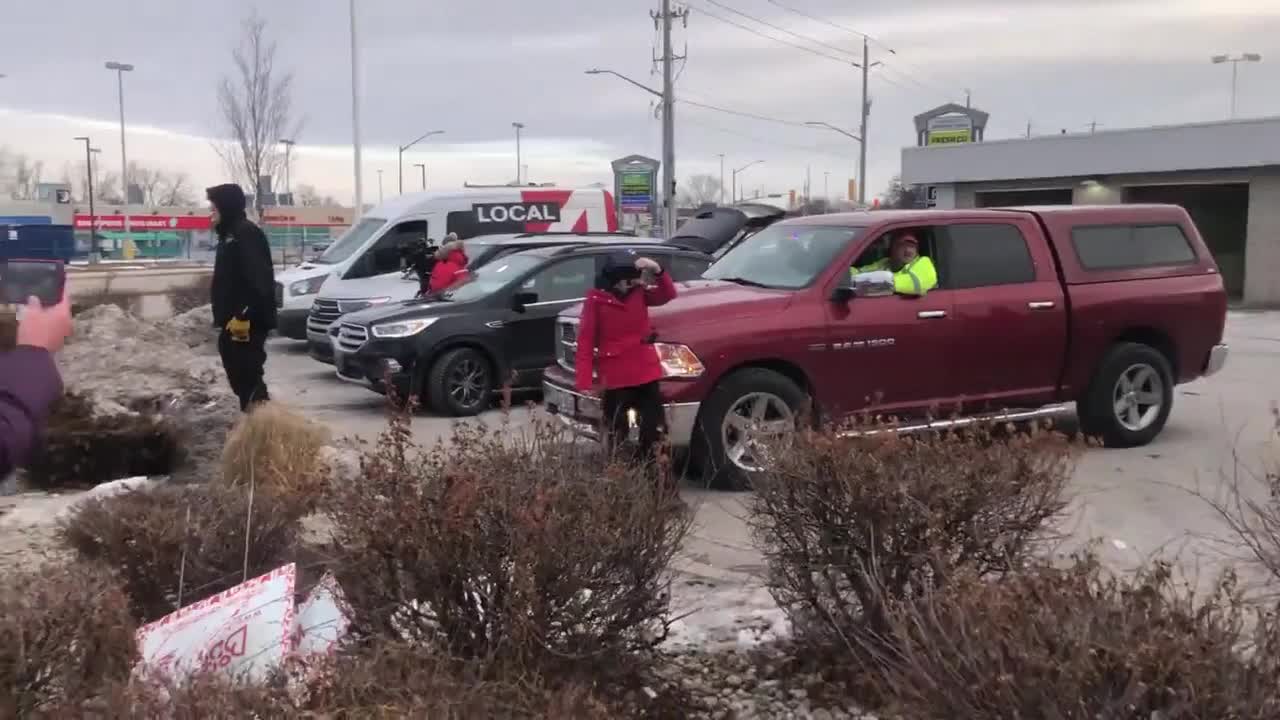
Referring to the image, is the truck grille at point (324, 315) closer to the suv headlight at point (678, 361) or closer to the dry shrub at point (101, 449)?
the dry shrub at point (101, 449)

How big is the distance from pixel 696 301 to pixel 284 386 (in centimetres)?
747

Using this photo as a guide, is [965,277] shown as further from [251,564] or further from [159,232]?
[159,232]

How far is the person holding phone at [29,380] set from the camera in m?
2.29

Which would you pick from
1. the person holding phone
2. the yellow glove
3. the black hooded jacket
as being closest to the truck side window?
the black hooded jacket

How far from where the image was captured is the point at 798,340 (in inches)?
303

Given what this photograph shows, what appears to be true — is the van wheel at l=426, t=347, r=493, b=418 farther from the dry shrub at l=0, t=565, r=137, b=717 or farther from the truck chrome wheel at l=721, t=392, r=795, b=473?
the dry shrub at l=0, t=565, r=137, b=717

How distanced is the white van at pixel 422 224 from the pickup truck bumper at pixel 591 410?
8.57m

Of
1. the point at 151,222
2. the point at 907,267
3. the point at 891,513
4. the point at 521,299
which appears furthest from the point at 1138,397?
the point at 151,222

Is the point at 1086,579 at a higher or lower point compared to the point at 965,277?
lower

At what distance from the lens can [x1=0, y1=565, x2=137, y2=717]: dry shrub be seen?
269 cm

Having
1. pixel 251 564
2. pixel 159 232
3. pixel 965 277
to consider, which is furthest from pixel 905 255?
pixel 159 232

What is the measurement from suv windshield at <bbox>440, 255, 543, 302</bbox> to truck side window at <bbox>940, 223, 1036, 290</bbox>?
454 centimetres

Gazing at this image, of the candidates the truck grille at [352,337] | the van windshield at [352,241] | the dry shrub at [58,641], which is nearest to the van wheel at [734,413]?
the dry shrub at [58,641]

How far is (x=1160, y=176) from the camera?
2964 centimetres
